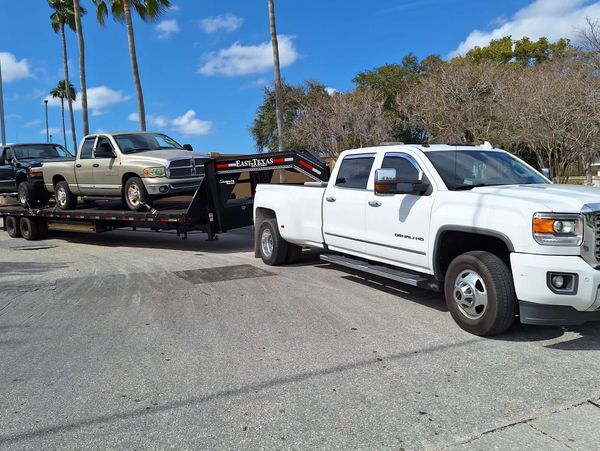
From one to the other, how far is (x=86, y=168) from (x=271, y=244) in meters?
5.74

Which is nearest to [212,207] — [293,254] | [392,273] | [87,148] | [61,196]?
[293,254]

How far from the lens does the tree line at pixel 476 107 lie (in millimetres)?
22250

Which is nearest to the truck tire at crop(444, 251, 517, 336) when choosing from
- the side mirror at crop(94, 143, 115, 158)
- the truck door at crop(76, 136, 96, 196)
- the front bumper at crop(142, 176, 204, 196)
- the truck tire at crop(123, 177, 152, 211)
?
the front bumper at crop(142, 176, 204, 196)

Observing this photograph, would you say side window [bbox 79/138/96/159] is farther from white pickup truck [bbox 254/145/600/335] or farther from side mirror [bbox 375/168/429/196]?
side mirror [bbox 375/168/429/196]

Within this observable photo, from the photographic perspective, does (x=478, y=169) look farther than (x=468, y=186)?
Yes

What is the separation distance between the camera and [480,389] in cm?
403

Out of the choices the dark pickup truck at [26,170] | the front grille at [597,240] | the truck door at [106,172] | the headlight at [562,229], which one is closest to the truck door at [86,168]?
the truck door at [106,172]

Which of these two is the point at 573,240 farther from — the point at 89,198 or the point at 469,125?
the point at 469,125

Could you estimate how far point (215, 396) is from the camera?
4.02 m

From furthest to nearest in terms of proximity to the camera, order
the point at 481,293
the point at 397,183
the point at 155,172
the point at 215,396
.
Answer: the point at 155,172
the point at 397,183
the point at 481,293
the point at 215,396

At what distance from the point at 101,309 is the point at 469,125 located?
2470 centimetres

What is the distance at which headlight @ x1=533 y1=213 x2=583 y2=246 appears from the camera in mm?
4543

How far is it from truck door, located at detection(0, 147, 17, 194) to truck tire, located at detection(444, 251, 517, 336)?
14091 millimetres

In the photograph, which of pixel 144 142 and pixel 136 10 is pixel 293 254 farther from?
pixel 136 10
